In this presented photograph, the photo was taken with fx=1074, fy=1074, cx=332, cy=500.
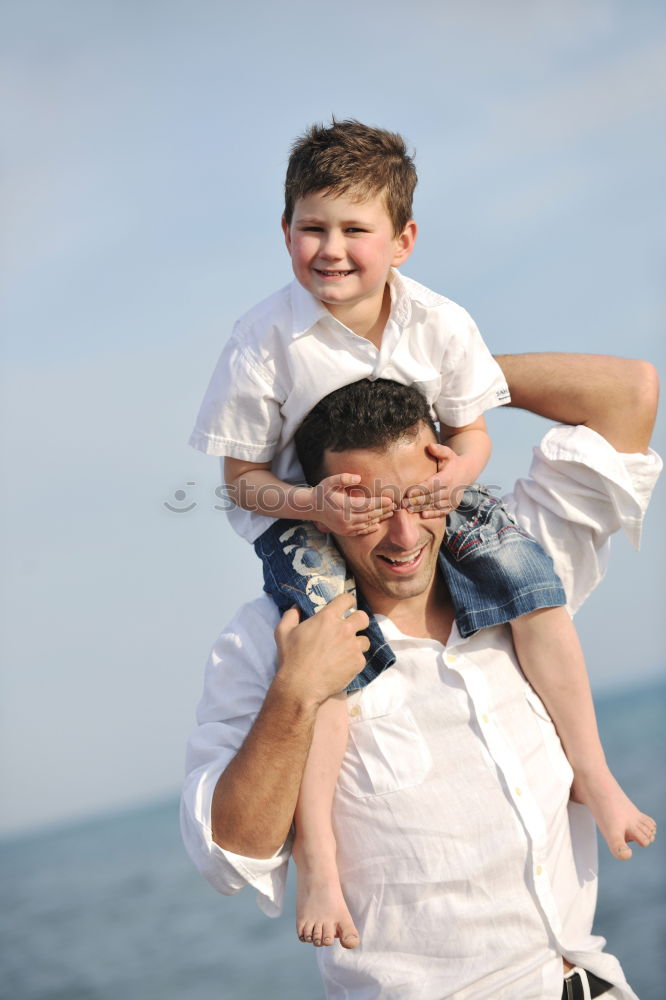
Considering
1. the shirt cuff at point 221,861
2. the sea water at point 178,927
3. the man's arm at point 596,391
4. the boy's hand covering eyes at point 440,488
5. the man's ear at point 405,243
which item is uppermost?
the man's ear at point 405,243

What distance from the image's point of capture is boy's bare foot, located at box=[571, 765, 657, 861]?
9.96ft

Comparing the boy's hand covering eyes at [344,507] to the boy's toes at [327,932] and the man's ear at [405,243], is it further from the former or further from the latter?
the boy's toes at [327,932]

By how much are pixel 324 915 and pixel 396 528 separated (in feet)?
3.38

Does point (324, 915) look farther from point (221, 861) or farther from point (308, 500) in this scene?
point (308, 500)

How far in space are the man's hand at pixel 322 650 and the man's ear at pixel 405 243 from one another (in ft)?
3.21

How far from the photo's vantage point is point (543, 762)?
3.06m

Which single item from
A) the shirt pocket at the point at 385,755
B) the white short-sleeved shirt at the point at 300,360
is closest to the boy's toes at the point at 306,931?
the shirt pocket at the point at 385,755

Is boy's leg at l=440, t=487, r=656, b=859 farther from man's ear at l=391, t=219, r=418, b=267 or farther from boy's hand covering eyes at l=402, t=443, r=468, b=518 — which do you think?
man's ear at l=391, t=219, r=418, b=267

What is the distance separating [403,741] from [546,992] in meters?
0.74

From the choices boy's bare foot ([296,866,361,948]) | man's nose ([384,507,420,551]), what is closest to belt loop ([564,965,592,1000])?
boy's bare foot ([296,866,361,948])

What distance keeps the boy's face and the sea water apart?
35.9ft

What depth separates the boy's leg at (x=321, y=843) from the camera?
277 centimetres

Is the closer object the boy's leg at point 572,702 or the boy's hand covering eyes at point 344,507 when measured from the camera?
the boy's hand covering eyes at point 344,507

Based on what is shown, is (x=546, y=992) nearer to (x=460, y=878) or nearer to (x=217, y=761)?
(x=460, y=878)
